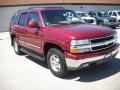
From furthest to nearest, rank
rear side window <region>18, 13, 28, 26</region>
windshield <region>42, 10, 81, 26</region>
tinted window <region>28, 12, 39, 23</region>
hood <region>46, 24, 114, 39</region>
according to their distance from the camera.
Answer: rear side window <region>18, 13, 28, 26</region> → tinted window <region>28, 12, 39, 23</region> → windshield <region>42, 10, 81, 26</region> → hood <region>46, 24, 114, 39</region>

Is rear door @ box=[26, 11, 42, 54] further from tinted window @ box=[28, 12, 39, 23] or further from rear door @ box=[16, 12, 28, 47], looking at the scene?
rear door @ box=[16, 12, 28, 47]

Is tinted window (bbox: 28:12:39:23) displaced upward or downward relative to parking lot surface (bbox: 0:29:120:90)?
upward

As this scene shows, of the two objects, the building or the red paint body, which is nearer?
the red paint body

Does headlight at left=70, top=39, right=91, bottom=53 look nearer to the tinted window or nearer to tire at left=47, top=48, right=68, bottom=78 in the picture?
tire at left=47, top=48, right=68, bottom=78

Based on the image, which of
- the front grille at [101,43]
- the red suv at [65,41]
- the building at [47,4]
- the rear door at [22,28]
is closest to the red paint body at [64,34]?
the red suv at [65,41]

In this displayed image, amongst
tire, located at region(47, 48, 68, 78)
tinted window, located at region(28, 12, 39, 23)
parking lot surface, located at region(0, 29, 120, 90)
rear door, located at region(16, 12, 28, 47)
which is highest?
tinted window, located at region(28, 12, 39, 23)

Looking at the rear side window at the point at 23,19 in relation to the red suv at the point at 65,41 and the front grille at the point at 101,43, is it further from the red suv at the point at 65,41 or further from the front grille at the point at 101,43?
the front grille at the point at 101,43

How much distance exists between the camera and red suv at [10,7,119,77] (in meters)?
5.58

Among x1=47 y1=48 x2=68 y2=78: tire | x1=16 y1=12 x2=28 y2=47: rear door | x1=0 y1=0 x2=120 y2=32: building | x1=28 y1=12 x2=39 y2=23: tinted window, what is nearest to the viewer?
x1=47 y1=48 x2=68 y2=78: tire

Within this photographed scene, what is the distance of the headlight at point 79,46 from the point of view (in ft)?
18.2

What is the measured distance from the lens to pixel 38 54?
7355mm

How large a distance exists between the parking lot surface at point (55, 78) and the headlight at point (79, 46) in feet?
3.08

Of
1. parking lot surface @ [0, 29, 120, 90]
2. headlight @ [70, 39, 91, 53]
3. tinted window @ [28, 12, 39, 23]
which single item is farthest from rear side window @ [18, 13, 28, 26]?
headlight @ [70, 39, 91, 53]

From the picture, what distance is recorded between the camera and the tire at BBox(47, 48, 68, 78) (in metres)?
5.90
